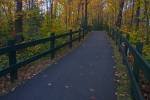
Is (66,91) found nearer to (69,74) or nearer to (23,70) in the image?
(69,74)

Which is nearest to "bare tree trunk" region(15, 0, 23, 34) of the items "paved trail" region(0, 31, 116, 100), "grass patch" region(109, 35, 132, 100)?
"paved trail" region(0, 31, 116, 100)

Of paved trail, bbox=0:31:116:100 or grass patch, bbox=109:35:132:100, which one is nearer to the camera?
paved trail, bbox=0:31:116:100

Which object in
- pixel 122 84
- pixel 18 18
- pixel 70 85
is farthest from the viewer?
pixel 18 18

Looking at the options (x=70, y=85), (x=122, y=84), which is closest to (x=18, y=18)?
(x=70, y=85)

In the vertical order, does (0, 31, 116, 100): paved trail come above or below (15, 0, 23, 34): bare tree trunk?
below

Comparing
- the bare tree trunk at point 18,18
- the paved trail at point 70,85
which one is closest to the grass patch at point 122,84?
the paved trail at point 70,85

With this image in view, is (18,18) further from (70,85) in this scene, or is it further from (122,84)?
(122,84)

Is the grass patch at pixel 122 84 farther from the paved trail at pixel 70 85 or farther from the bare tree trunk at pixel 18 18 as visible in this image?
the bare tree trunk at pixel 18 18

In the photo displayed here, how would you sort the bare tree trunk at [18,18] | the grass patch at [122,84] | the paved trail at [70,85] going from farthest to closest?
1. the bare tree trunk at [18,18]
2. the grass patch at [122,84]
3. the paved trail at [70,85]

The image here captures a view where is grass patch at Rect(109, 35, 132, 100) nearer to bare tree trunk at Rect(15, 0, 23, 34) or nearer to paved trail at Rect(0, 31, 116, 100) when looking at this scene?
paved trail at Rect(0, 31, 116, 100)

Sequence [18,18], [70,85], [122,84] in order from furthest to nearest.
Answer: [18,18] → [122,84] → [70,85]

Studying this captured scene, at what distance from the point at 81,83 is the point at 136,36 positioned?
803 cm

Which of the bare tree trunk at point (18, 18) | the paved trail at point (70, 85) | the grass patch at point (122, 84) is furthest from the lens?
the bare tree trunk at point (18, 18)

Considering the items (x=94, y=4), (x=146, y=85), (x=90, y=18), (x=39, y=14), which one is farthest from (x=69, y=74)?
(x=90, y=18)
